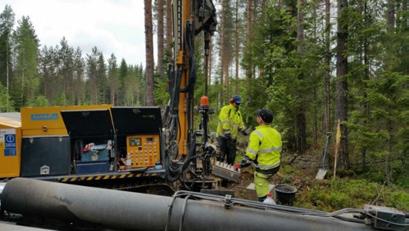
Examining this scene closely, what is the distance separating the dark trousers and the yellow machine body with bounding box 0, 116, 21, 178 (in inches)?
192

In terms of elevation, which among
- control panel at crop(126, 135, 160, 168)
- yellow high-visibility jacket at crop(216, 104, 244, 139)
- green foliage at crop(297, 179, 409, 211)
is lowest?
green foliage at crop(297, 179, 409, 211)

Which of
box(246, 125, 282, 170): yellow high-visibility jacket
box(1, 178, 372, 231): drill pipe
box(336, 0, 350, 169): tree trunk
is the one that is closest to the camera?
box(1, 178, 372, 231): drill pipe

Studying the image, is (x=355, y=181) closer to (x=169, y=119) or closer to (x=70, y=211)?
(x=169, y=119)

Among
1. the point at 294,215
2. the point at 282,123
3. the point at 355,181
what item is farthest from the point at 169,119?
the point at 282,123

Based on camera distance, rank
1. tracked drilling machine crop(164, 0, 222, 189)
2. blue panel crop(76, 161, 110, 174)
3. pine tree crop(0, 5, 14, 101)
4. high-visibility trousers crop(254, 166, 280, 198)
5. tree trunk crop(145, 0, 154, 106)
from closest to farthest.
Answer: high-visibility trousers crop(254, 166, 280, 198) → blue panel crop(76, 161, 110, 174) → tracked drilling machine crop(164, 0, 222, 189) → tree trunk crop(145, 0, 154, 106) → pine tree crop(0, 5, 14, 101)

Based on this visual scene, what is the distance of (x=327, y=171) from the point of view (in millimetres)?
11133

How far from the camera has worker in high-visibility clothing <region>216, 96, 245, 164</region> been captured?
10.2m

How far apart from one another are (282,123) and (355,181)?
4260 millimetres

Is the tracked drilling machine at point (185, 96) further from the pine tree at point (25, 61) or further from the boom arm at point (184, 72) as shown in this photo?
the pine tree at point (25, 61)

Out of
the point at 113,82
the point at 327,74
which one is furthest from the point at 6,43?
the point at 327,74

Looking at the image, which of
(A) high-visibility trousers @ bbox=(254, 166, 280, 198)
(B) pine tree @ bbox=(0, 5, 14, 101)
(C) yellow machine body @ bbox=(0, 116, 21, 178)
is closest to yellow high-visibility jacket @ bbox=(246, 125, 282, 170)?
(A) high-visibility trousers @ bbox=(254, 166, 280, 198)

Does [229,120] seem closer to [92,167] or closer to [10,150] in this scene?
[92,167]

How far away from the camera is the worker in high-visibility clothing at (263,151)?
6.16 meters

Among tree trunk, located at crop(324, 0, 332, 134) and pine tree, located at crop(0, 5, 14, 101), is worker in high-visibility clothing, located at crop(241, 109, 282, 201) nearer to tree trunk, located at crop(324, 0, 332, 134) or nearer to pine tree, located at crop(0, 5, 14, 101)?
tree trunk, located at crop(324, 0, 332, 134)
